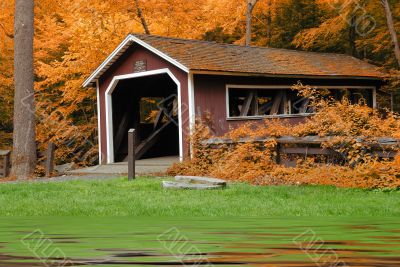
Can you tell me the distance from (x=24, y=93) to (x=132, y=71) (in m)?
3.60

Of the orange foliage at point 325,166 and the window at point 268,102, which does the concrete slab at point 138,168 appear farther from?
the window at point 268,102

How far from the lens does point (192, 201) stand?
8344 millimetres

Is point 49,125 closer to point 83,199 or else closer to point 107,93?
point 107,93

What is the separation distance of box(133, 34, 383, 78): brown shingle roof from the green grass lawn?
21.8ft

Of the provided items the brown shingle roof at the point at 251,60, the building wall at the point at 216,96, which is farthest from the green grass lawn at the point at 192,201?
the brown shingle roof at the point at 251,60

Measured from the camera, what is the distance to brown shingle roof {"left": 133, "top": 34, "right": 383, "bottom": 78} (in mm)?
17108

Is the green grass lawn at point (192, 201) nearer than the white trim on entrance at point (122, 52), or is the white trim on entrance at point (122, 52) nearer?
the green grass lawn at point (192, 201)

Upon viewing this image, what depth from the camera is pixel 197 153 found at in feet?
52.0

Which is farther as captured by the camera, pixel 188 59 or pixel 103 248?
pixel 188 59

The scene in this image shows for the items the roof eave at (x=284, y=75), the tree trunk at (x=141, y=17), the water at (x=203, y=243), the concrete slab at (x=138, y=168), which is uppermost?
the tree trunk at (x=141, y=17)

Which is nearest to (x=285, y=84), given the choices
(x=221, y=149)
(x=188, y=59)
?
(x=188, y=59)

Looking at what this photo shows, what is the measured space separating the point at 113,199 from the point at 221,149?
254 inches

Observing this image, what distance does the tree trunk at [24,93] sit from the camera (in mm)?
16312

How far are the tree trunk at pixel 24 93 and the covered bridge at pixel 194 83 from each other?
284 centimetres
